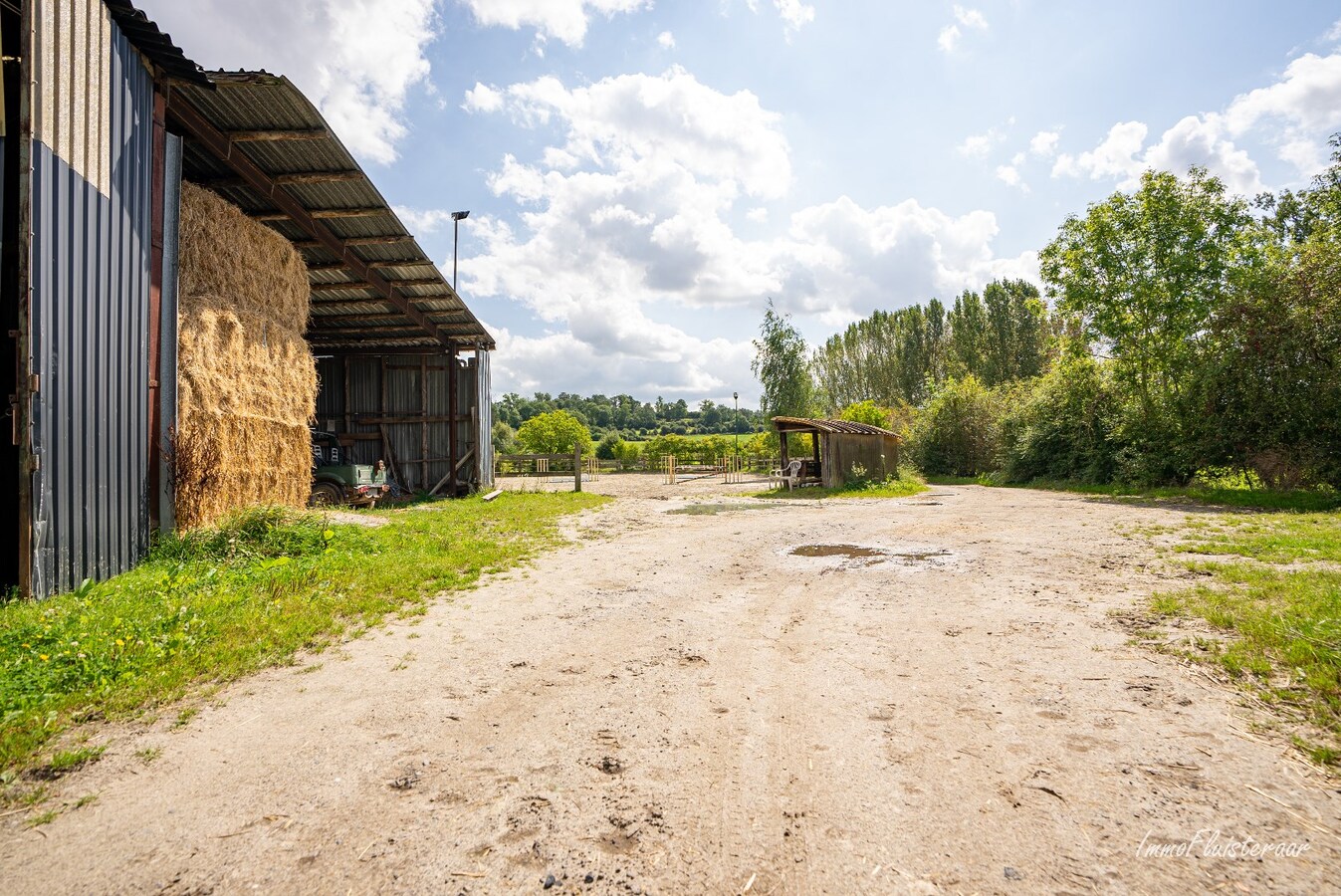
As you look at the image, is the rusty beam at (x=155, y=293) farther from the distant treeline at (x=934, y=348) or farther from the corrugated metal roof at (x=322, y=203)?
the distant treeline at (x=934, y=348)

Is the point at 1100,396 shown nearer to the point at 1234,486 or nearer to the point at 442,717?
the point at 1234,486

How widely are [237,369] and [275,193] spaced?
3.40 meters

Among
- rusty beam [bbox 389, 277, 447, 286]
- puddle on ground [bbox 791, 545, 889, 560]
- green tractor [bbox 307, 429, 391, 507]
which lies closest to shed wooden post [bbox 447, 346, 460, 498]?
green tractor [bbox 307, 429, 391, 507]

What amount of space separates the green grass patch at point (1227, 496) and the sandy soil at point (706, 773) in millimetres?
12649

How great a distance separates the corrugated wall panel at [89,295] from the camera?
539 cm

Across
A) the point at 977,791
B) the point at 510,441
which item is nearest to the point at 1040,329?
the point at 510,441

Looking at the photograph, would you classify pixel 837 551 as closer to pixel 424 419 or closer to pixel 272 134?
pixel 272 134

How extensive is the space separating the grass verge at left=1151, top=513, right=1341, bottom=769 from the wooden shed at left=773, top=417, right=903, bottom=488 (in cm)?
1386

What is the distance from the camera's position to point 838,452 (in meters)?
22.4

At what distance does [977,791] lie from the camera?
2.60 m

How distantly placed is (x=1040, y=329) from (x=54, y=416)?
54.5 metres

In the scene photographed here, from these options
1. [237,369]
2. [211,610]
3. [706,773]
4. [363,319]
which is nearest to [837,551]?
[706,773]

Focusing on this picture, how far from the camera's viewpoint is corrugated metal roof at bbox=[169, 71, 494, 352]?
828cm

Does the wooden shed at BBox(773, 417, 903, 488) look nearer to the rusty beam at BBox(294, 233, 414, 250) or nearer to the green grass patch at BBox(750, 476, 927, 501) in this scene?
the green grass patch at BBox(750, 476, 927, 501)
